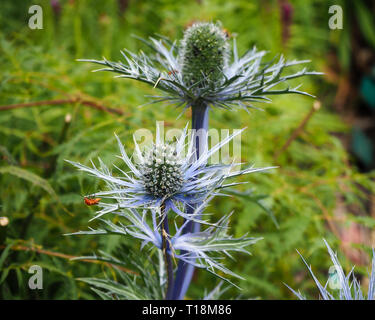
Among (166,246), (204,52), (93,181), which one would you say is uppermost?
(204,52)

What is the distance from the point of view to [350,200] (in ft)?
3.94

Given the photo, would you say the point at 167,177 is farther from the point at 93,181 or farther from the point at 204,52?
the point at 93,181

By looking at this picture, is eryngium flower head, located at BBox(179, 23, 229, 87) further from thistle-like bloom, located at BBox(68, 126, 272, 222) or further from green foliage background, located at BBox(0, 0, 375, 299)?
thistle-like bloom, located at BBox(68, 126, 272, 222)

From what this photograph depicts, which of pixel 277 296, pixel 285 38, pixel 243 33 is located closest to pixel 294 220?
pixel 277 296

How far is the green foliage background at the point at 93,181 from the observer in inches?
36.2

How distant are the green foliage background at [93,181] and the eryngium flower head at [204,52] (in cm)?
6

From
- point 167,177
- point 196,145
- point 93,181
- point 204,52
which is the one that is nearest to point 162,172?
point 167,177

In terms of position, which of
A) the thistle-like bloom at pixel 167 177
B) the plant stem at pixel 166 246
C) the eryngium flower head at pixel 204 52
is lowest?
the plant stem at pixel 166 246

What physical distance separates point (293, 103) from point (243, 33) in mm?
835

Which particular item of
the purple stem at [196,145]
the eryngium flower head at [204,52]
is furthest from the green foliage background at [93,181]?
the purple stem at [196,145]

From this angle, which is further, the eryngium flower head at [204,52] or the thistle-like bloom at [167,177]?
the eryngium flower head at [204,52]

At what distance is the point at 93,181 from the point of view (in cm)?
90

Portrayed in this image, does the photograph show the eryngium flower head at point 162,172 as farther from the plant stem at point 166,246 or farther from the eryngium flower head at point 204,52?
the eryngium flower head at point 204,52

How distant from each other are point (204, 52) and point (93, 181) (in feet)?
1.44
